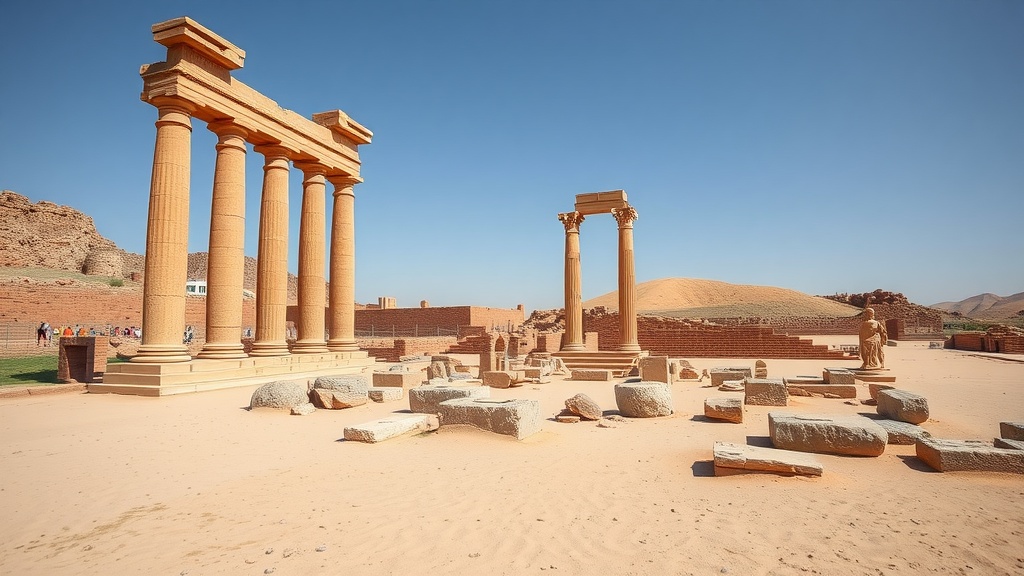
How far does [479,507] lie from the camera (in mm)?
4633

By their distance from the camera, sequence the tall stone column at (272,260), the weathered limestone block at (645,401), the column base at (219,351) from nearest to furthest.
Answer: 1. the weathered limestone block at (645,401)
2. the column base at (219,351)
3. the tall stone column at (272,260)

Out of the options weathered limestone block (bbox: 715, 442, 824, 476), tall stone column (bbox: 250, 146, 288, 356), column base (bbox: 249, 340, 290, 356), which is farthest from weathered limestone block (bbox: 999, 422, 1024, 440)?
column base (bbox: 249, 340, 290, 356)

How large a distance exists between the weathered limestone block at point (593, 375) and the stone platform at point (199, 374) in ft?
26.5

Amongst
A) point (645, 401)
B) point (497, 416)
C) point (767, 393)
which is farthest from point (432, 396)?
point (767, 393)

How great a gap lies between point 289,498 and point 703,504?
3753 millimetres

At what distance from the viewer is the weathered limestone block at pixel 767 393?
10.3 meters

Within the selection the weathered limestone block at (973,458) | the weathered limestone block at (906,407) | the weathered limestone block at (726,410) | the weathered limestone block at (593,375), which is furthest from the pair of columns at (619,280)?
the weathered limestone block at (973,458)

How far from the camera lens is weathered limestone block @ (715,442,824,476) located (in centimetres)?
525

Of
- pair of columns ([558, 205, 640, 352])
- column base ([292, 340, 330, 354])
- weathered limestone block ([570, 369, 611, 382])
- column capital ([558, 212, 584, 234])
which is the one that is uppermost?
column capital ([558, 212, 584, 234])

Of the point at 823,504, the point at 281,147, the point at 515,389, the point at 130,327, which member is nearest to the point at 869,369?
the point at 515,389

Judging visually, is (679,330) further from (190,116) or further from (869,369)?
(190,116)

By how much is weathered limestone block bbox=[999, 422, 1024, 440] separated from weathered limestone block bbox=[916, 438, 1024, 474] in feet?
3.30

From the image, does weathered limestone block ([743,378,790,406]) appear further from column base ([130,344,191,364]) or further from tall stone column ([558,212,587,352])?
column base ([130,344,191,364])

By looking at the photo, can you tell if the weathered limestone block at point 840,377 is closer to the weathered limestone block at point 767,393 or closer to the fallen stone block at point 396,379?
the weathered limestone block at point 767,393
